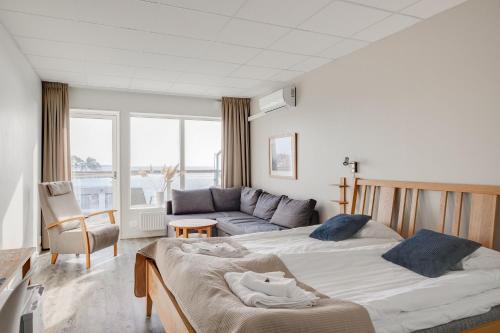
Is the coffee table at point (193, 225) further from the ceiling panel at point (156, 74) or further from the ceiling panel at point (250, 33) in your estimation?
the ceiling panel at point (250, 33)

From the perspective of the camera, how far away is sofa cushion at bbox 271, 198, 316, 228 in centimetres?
403

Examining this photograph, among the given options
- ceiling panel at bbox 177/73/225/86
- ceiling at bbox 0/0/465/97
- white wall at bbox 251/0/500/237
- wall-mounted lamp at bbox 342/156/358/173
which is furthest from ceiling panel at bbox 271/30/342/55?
ceiling panel at bbox 177/73/225/86

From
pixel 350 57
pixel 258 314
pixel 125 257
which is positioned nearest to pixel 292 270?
pixel 258 314

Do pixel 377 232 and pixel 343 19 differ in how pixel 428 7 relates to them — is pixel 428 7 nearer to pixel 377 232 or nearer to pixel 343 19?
pixel 343 19

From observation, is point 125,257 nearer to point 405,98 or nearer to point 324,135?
point 324,135

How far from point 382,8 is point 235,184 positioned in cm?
394

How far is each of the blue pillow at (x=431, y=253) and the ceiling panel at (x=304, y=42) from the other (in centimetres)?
197

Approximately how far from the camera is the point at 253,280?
5.56 feet

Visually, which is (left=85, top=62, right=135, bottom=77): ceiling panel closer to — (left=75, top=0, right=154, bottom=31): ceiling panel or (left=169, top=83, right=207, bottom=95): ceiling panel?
(left=169, top=83, right=207, bottom=95): ceiling panel

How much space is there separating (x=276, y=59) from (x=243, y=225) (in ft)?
6.73

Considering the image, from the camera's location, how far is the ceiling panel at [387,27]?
2.82 meters

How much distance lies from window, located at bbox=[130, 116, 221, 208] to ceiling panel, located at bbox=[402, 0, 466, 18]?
13.4 feet

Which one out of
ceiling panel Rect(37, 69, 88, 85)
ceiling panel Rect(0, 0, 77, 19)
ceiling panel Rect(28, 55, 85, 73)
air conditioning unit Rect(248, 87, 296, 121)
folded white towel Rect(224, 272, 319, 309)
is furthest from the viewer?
air conditioning unit Rect(248, 87, 296, 121)

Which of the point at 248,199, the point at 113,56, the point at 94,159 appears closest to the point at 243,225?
the point at 248,199
